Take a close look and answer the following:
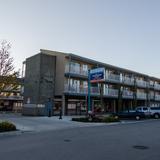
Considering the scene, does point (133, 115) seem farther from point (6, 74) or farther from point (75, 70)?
point (6, 74)

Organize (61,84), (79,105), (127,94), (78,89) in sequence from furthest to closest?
(127,94) < (79,105) < (78,89) < (61,84)

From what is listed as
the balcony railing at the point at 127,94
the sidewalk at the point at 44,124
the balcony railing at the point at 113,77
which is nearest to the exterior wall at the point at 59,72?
the sidewalk at the point at 44,124

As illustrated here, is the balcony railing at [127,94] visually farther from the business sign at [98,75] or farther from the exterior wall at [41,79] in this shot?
the business sign at [98,75]

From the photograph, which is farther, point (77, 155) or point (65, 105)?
point (65, 105)

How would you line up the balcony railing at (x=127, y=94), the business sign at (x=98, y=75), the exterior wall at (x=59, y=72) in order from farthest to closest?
the balcony railing at (x=127, y=94) < the exterior wall at (x=59, y=72) < the business sign at (x=98, y=75)

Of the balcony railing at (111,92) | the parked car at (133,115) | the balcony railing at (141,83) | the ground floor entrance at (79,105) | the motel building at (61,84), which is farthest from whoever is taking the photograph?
the balcony railing at (141,83)

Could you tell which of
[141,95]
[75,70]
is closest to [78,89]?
[75,70]

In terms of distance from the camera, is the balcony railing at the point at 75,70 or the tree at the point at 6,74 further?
the balcony railing at the point at 75,70

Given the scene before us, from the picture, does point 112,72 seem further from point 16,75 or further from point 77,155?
point 77,155

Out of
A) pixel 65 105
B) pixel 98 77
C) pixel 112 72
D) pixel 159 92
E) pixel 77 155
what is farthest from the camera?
pixel 159 92

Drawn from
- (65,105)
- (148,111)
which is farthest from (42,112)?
(148,111)

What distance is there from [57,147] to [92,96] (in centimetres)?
2759

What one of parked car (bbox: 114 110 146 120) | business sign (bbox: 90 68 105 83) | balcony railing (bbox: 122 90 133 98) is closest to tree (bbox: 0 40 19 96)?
business sign (bbox: 90 68 105 83)

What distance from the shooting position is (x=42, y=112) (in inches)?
1250
